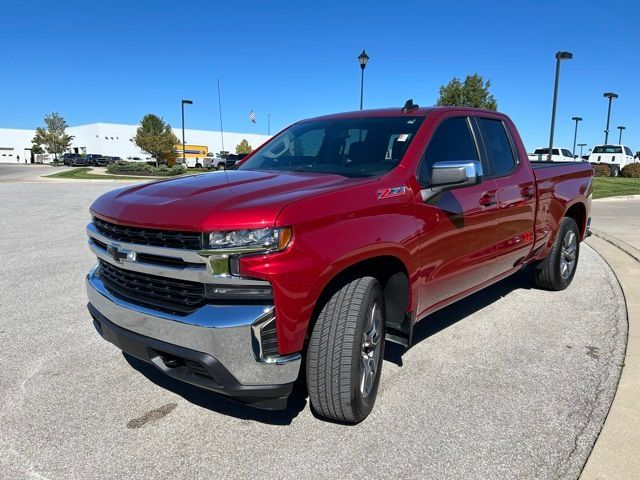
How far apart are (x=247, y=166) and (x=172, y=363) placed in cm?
191

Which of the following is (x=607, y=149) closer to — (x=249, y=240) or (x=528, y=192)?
(x=528, y=192)

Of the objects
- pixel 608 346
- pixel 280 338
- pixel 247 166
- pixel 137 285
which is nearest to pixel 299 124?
pixel 247 166

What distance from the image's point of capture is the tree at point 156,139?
55750 millimetres

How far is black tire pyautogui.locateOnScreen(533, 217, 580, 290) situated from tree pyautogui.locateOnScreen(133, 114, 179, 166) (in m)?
55.2

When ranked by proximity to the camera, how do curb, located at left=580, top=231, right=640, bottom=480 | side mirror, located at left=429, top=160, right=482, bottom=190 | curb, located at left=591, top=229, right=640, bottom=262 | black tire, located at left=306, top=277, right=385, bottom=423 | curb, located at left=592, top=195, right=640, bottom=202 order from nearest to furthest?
1. curb, located at left=580, top=231, right=640, bottom=480
2. black tire, located at left=306, top=277, right=385, bottom=423
3. side mirror, located at left=429, top=160, right=482, bottom=190
4. curb, located at left=591, top=229, right=640, bottom=262
5. curb, located at left=592, top=195, right=640, bottom=202

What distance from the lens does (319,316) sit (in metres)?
2.61

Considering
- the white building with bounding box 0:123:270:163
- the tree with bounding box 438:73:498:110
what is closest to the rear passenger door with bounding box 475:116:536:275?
the tree with bounding box 438:73:498:110

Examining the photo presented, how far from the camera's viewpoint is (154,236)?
8.34 feet

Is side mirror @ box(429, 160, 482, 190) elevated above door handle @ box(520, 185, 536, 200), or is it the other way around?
side mirror @ box(429, 160, 482, 190)

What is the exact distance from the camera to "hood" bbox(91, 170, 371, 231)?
233 centimetres

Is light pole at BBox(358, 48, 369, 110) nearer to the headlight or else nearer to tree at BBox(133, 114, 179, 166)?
the headlight

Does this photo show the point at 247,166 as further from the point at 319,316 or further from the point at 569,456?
the point at 569,456

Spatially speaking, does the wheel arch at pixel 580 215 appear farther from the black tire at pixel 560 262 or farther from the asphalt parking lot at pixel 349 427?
the asphalt parking lot at pixel 349 427

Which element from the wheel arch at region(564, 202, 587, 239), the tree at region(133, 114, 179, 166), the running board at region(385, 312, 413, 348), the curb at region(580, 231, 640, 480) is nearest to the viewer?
the curb at region(580, 231, 640, 480)
